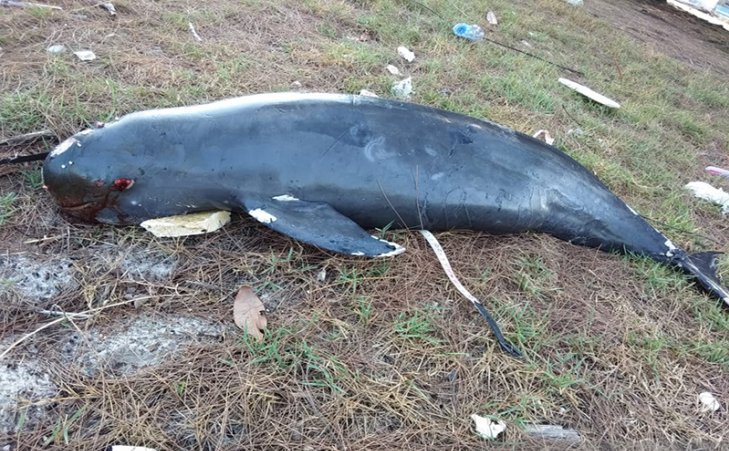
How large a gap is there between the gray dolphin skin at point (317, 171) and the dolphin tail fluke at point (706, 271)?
0.06 ft

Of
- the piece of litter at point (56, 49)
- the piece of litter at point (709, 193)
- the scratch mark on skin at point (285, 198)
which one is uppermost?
the scratch mark on skin at point (285, 198)

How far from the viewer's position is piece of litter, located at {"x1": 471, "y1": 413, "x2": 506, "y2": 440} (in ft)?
6.54

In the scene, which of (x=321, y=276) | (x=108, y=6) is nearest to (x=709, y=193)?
(x=321, y=276)

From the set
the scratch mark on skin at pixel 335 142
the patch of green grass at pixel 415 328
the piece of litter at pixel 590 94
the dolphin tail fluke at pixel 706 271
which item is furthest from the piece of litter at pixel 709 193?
the scratch mark on skin at pixel 335 142

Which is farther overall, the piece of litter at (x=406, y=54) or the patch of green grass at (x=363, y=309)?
the piece of litter at (x=406, y=54)

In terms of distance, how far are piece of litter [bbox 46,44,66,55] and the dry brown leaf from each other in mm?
2513

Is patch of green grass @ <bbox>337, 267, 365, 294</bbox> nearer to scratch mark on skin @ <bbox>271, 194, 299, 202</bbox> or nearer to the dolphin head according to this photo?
scratch mark on skin @ <bbox>271, 194, 299, 202</bbox>

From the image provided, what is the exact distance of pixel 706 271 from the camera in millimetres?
2986

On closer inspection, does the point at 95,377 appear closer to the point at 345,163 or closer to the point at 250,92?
the point at 345,163

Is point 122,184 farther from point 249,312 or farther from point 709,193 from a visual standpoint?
point 709,193

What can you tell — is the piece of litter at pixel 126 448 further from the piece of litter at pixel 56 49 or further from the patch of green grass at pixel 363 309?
the piece of litter at pixel 56 49

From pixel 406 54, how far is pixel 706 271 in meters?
3.04

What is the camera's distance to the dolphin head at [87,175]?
239 centimetres

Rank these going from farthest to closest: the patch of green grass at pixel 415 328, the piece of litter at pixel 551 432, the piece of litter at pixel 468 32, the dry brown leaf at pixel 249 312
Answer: the piece of litter at pixel 468 32
the patch of green grass at pixel 415 328
the dry brown leaf at pixel 249 312
the piece of litter at pixel 551 432
